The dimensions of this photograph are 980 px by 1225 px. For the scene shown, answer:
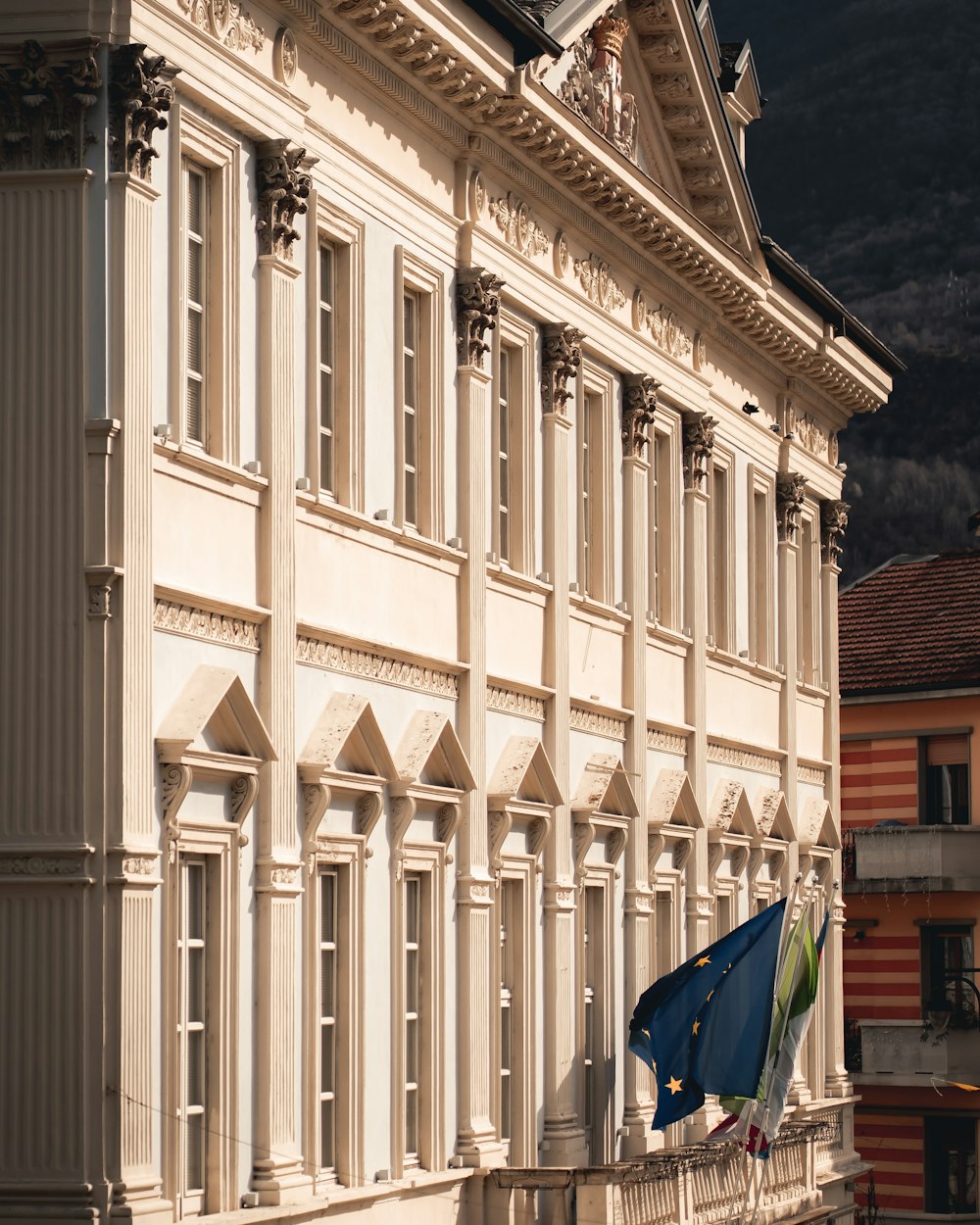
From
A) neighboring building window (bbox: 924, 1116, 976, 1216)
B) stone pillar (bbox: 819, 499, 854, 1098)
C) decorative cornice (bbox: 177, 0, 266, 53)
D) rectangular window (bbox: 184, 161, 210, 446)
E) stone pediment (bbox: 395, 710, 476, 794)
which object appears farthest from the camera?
neighboring building window (bbox: 924, 1116, 976, 1216)

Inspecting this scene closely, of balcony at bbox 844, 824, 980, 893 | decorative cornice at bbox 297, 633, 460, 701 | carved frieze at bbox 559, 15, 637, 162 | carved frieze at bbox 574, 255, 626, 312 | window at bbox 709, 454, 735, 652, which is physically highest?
carved frieze at bbox 559, 15, 637, 162

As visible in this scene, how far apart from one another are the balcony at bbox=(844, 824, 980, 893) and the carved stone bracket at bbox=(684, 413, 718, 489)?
1608 cm

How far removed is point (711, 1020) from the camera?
96.5 ft

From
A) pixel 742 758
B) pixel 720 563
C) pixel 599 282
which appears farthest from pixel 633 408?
pixel 742 758

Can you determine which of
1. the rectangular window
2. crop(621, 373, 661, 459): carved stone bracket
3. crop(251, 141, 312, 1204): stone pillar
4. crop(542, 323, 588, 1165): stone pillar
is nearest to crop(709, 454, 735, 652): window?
crop(621, 373, 661, 459): carved stone bracket

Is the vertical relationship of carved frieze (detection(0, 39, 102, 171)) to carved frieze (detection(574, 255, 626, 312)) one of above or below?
below

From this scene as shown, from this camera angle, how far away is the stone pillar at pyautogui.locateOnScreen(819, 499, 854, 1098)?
40.8 m

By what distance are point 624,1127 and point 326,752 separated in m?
9.94

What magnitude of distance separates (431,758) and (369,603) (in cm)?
190

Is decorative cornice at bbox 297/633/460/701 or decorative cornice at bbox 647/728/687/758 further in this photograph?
decorative cornice at bbox 647/728/687/758

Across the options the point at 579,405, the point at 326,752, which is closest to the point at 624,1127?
the point at 579,405

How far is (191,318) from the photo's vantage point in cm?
2125

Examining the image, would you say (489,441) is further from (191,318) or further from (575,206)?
(191,318)

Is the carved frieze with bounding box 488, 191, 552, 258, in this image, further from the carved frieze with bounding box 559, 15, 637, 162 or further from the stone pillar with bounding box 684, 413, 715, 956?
the stone pillar with bounding box 684, 413, 715, 956
